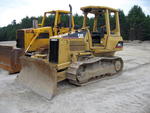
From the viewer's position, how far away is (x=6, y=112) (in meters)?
4.16

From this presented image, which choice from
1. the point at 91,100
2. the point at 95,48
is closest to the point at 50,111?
the point at 91,100

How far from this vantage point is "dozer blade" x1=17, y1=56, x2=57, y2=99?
505cm

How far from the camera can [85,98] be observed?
4.91 metres

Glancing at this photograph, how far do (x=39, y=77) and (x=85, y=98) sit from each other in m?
1.60

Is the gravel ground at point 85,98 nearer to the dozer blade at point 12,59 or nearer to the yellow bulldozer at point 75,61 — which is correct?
the yellow bulldozer at point 75,61

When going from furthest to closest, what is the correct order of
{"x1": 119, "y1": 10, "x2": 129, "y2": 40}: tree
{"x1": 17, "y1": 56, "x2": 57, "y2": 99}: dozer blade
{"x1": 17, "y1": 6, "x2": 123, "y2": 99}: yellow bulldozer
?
{"x1": 119, "y1": 10, "x2": 129, "y2": 40}: tree, {"x1": 17, "y1": 6, "x2": 123, "y2": 99}: yellow bulldozer, {"x1": 17, "y1": 56, "x2": 57, "y2": 99}: dozer blade

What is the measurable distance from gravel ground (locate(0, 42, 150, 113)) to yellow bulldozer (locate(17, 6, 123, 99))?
0.99ft

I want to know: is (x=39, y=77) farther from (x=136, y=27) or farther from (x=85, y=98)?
(x=136, y=27)

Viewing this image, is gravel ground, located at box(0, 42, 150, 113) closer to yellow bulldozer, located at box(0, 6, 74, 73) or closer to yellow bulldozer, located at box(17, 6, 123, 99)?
yellow bulldozer, located at box(17, 6, 123, 99)

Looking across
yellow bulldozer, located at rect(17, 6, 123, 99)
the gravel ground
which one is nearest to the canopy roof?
yellow bulldozer, located at rect(17, 6, 123, 99)

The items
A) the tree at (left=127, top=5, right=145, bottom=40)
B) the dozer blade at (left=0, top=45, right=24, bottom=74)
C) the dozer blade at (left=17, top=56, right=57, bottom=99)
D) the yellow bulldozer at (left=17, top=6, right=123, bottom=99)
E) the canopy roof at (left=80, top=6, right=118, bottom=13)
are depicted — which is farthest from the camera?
the tree at (left=127, top=5, right=145, bottom=40)

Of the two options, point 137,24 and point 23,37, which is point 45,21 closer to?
point 23,37

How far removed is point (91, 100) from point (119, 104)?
0.71 meters

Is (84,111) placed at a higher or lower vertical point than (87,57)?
lower
